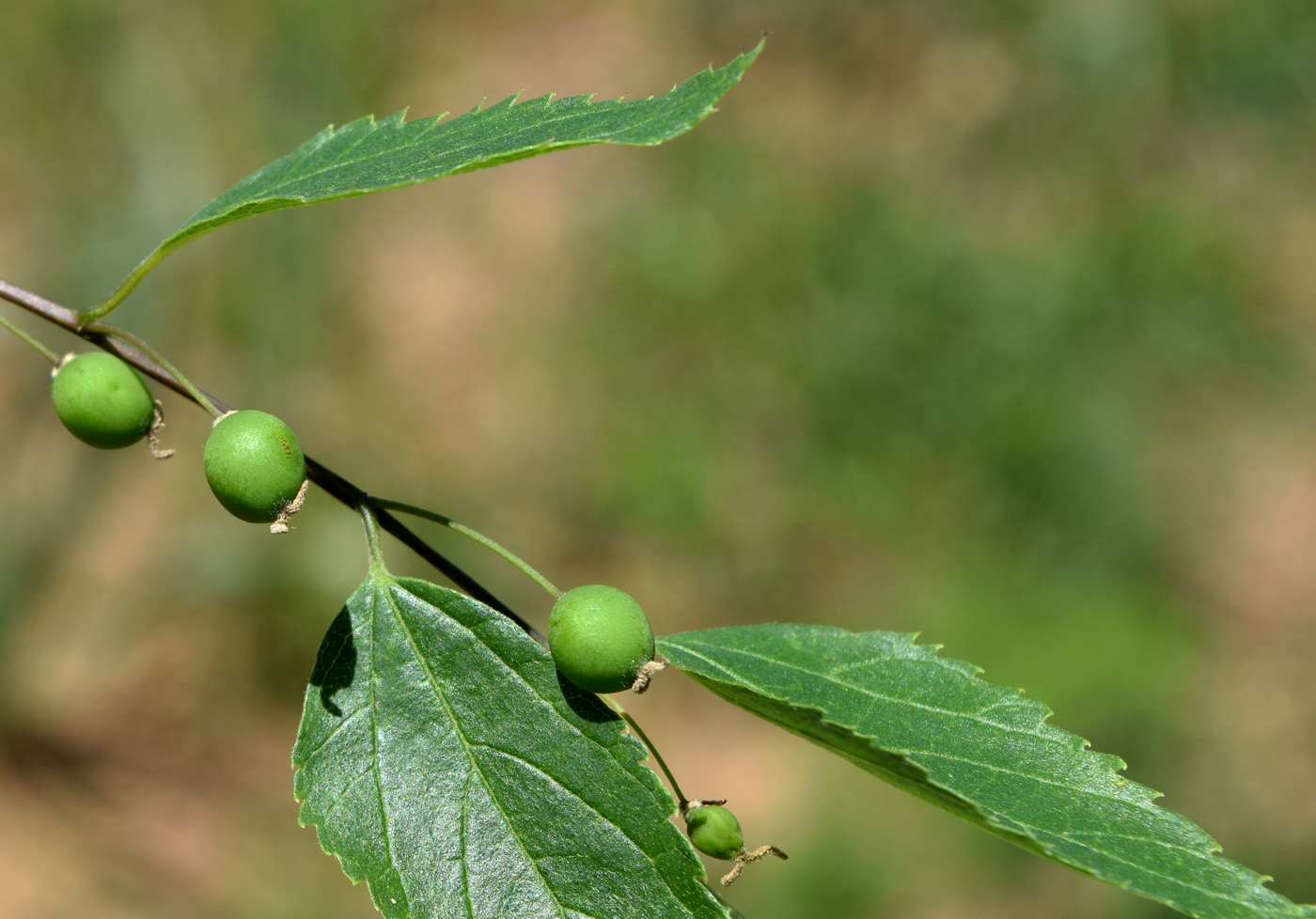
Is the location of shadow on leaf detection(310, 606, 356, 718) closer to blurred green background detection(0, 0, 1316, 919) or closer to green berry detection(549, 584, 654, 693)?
green berry detection(549, 584, 654, 693)

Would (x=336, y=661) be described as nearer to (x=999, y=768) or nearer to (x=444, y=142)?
(x=444, y=142)

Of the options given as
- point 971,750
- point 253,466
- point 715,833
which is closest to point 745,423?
point 715,833

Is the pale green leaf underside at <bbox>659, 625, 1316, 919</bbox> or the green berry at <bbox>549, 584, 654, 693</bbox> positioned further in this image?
the green berry at <bbox>549, 584, 654, 693</bbox>

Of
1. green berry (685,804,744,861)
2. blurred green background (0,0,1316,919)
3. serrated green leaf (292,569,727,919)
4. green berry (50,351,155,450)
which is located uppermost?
blurred green background (0,0,1316,919)

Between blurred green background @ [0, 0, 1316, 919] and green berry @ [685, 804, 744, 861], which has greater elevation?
blurred green background @ [0, 0, 1316, 919]

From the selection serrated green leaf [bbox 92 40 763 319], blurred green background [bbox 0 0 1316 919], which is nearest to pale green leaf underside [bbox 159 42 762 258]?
serrated green leaf [bbox 92 40 763 319]

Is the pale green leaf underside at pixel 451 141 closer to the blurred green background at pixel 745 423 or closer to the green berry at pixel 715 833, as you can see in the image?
the green berry at pixel 715 833

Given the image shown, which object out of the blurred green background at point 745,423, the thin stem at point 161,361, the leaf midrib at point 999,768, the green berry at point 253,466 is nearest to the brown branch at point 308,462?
the thin stem at point 161,361
